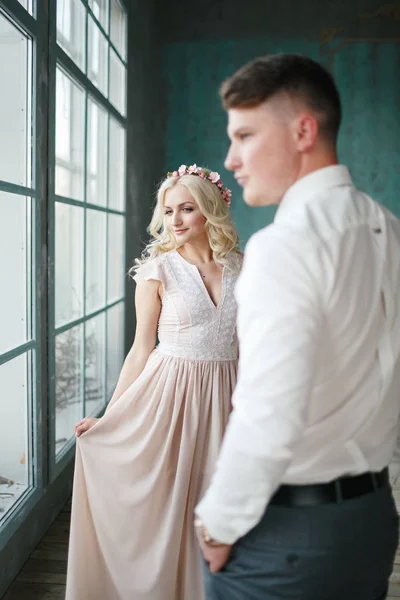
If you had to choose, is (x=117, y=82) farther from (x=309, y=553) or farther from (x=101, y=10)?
(x=309, y=553)

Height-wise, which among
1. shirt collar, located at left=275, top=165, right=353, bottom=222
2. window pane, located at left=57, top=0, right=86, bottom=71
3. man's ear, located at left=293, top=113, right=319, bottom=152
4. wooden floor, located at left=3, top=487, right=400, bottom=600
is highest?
window pane, located at left=57, top=0, right=86, bottom=71

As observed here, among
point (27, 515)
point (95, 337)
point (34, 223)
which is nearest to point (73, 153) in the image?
point (34, 223)

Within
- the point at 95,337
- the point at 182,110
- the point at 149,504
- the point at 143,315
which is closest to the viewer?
the point at 149,504

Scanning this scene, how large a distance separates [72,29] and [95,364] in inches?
72.8

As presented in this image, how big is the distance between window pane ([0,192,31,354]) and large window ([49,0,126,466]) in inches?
Result: 8.3

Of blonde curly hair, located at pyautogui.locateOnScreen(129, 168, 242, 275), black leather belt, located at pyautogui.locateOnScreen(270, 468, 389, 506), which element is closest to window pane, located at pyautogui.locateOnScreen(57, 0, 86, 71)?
blonde curly hair, located at pyautogui.locateOnScreen(129, 168, 242, 275)

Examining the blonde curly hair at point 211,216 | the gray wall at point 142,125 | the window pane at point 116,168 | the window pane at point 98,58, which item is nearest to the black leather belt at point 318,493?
Answer: the blonde curly hair at point 211,216

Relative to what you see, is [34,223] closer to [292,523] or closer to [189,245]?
[189,245]

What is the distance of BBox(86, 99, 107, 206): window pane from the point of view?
3.33m

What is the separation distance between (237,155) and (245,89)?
103 mm

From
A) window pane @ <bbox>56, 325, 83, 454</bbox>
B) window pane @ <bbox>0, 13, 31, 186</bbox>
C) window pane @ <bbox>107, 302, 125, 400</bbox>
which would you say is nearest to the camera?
window pane @ <bbox>0, 13, 31, 186</bbox>

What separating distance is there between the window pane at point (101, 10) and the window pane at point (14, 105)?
45.3 inches

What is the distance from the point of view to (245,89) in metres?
0.94

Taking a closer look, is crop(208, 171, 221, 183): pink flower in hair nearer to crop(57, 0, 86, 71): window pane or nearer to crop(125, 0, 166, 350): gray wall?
crop(57, 0, 86, 71): window pane
